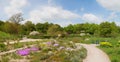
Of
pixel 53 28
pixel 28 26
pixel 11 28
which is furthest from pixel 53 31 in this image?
pixel 28 26

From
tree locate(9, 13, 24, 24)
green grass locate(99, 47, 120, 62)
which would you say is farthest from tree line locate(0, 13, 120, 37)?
green grass locate(99, 47, 120, 62)

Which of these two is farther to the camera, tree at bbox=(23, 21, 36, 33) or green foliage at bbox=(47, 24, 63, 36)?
tree at bbox=(23, 21, 36, 33)

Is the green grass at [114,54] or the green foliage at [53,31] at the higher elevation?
the green foliage at [53,31]

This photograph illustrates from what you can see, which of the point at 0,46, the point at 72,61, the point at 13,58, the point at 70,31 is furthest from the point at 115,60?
the point at 70,31

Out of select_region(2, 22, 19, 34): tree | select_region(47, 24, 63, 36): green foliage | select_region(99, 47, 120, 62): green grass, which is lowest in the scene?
select_region(99, 47, 120, 62): green grass

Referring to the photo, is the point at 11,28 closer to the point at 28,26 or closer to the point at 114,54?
the point at 28,26

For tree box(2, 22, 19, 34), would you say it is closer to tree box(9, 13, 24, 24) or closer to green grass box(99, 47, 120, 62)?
tree box(9, 13, 24, 24)

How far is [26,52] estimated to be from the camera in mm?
18047

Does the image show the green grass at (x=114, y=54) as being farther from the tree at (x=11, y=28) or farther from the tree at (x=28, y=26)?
the tree at (x=28, y=26)

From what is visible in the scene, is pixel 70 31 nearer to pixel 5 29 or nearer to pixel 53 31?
pixel 53 31

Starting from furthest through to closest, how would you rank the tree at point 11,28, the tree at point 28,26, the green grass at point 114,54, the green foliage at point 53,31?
the tree at point 28,26 → the tree at point 11,28 → the green foliage at point 53,31 → the green grass at point 114,54

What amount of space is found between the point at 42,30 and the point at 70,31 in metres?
9.74

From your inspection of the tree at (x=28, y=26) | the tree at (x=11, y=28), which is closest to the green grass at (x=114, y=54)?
the tree at (x=11, y=28)

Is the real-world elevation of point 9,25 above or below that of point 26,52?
above
